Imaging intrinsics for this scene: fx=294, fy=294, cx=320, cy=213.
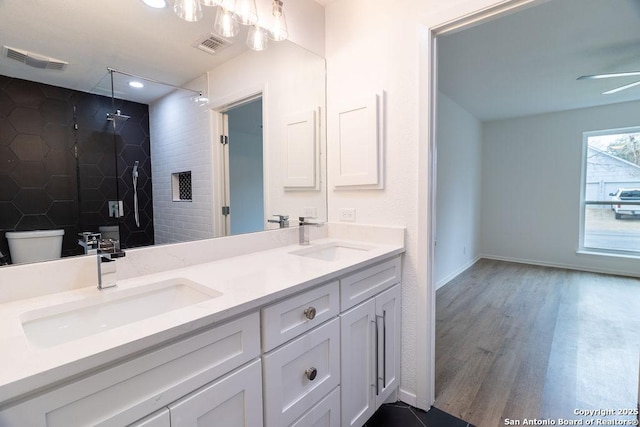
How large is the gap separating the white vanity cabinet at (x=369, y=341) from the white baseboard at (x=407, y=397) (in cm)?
8

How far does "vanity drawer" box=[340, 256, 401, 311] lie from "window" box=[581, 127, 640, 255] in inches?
183

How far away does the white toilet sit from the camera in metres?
0.94

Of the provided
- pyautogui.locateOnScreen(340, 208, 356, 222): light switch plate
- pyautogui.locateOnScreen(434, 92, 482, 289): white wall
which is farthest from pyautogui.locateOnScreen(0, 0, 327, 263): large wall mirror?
pyautogui.locateOnScreen(434, 92, 482, 289): white wall

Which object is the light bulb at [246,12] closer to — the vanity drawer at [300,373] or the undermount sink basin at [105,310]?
the undermount sink basin at [105,310]

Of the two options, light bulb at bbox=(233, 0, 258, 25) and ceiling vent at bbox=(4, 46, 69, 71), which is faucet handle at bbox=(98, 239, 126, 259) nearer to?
ceiling vent at bbox=(4, 46, 69, 71)

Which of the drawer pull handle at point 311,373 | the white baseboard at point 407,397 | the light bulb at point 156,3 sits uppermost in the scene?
the light bulb at point 156,3

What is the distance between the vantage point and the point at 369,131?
5.81 ft

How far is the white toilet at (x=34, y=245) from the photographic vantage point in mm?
940

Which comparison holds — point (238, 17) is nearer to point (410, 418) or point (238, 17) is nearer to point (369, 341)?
point (369, 341)

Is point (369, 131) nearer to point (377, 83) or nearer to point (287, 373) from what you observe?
point (377, 83)

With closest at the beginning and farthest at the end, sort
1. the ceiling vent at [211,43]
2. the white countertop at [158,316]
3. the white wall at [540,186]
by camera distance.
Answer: the white countertop at [158,316]
the ceiling vent at [211,43]
the white wall at [540,186]

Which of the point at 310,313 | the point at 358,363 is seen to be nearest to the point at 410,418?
the point at 358,363

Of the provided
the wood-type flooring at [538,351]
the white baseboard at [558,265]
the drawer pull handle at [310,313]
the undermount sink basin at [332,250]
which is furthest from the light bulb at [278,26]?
the white baseboard at [558,265]

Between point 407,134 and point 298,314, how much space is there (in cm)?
115
